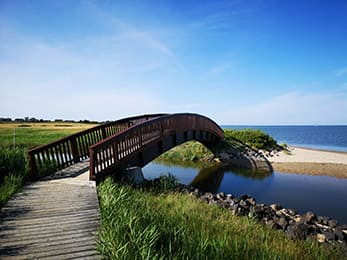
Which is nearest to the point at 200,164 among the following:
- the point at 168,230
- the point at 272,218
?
the point at 272,218

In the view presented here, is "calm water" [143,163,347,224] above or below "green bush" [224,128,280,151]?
below

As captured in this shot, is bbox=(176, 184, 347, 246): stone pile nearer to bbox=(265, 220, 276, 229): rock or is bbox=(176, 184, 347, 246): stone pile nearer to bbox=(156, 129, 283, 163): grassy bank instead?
bbox=(265, 220, 276, 229): rock

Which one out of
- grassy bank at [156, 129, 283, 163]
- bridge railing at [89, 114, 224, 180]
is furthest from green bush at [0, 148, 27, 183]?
grassy bank at [156, 129, 283, 163]

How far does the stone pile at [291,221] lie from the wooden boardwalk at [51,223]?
4597mm

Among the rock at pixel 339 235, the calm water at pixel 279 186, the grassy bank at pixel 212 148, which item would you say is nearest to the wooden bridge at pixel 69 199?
the calm water at pixel 279 186

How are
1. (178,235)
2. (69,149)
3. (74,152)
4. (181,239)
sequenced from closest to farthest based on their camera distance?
(181,239) < (178,235) < (69,149) < (74,152)

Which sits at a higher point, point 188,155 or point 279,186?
point 188,155

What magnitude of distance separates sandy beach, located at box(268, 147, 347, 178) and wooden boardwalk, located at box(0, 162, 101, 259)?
585 inches

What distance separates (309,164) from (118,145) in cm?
1517

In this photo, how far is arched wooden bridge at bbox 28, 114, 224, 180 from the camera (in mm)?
7777

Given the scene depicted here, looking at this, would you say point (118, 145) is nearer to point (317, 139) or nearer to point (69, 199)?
point (69, 199)

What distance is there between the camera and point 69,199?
5.60 metres

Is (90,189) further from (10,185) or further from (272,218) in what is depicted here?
(272,218)

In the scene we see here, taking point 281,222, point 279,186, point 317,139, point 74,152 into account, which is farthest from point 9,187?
point 317,139
